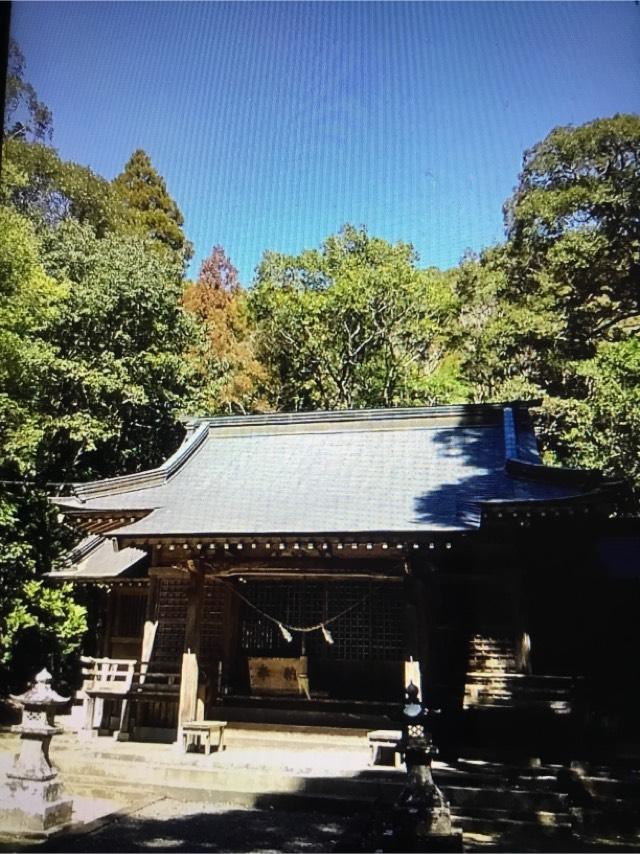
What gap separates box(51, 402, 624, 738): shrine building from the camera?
23.1ft

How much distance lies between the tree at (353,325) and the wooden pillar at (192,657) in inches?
506

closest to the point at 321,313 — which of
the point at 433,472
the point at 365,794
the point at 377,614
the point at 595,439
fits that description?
the point at 595,439

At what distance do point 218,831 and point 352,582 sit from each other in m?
3.97

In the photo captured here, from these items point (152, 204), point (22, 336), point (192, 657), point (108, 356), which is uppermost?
point (152, 204)

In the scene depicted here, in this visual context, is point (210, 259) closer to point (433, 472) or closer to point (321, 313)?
point (321, 313)

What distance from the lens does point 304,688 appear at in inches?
318

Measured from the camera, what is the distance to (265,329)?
20.6m

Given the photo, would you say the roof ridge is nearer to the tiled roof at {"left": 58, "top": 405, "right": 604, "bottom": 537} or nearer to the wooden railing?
the tiled roof at {"left": 58, "top": 405, "right": 604, "bottom": 537}

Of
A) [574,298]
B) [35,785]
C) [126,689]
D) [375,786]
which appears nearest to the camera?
[35,785]

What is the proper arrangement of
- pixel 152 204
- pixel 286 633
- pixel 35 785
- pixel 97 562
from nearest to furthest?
pixel 35 785 → pixel 286 633 → pixel 97 562 → pixel 152 204

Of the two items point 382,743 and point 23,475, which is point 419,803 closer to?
point 382,743

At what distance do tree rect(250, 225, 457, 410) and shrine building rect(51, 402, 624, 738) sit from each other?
1042 cm

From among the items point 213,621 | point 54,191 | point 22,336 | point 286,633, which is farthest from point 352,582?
point 54,191

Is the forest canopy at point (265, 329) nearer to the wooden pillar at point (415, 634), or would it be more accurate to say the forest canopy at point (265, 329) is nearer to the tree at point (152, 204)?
the tree at point (152, 204)
